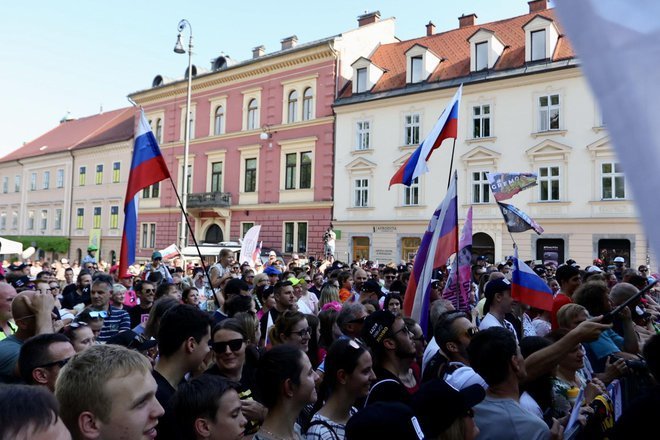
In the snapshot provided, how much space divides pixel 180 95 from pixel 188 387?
116ft

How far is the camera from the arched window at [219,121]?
33781mm

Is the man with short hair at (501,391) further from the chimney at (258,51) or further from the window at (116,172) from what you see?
the window at (116,172)

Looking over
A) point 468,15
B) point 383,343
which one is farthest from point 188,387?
point 468,15

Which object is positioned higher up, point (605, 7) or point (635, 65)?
point (605, 7)

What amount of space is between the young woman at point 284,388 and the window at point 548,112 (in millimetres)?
21548

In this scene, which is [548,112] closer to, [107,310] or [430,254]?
[430,254]

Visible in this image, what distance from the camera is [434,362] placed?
14.3 feet

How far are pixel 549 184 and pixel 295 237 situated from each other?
13.1m

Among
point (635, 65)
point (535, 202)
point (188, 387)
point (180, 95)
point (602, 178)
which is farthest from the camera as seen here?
point (180, 95)

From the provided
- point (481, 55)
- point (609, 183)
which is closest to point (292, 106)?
point (481, 55)

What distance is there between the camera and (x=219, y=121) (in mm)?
34156

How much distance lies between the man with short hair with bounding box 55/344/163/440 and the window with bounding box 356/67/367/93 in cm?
2672

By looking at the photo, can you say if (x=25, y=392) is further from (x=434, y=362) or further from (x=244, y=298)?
(x=244, y=298)

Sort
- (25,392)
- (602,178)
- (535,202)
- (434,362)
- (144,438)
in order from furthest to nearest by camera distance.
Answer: (535,202) < (602,178) < (434,362) < (144,438) < (25,392)
